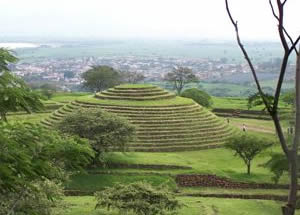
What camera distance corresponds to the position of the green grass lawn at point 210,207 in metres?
20.5

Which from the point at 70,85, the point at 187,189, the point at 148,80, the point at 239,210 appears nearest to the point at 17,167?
the point at 239,210

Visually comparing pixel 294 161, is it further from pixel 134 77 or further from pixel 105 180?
pixel 134 77

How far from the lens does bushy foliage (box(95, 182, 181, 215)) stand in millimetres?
16875

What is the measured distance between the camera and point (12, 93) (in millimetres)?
7922

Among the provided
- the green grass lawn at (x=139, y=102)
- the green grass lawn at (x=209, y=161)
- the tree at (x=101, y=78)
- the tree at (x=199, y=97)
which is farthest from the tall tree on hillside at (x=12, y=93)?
the tree at (x=101, y=78)

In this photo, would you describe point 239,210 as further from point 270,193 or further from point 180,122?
point 180,122

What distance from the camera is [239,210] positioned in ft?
70.9

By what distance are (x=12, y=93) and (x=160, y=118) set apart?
1126 inches

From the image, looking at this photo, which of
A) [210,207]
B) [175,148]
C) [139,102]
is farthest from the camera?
[139,102]

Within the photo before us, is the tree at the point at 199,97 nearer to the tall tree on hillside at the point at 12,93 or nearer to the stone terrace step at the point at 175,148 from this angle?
the stone terrace step at the point at 175,148

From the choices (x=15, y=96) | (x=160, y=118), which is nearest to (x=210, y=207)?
(x=160, y=118)

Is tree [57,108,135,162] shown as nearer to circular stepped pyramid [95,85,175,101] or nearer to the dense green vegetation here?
the dense green vegetation

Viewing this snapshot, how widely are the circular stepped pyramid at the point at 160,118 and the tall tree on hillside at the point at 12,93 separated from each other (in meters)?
24.0

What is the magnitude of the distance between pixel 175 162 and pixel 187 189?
337 centimetres
